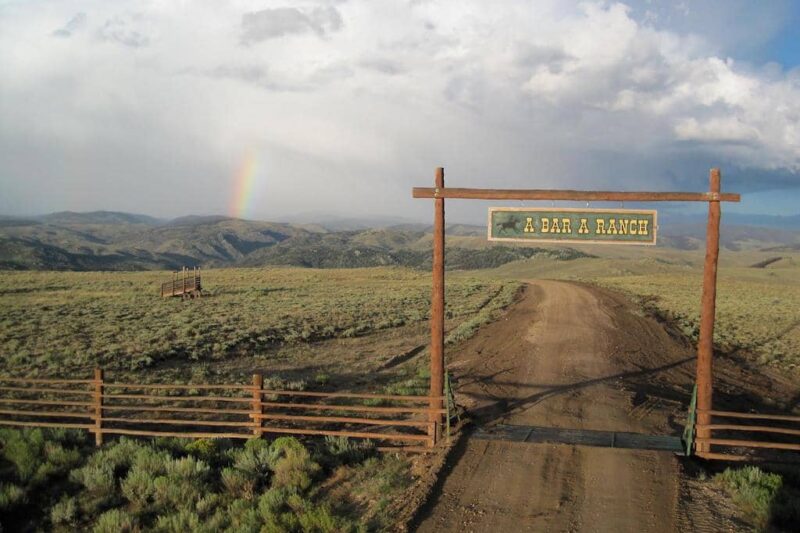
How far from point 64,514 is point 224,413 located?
16.2 feet

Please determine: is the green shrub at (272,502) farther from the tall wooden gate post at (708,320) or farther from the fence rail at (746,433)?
the tall wooden gate post at (708,320)

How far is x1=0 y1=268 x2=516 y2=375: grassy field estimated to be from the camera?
19.6 meters

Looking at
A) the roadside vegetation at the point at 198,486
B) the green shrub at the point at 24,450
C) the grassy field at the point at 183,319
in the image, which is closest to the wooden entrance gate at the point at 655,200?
the roadside vegetation at the point at 198,486

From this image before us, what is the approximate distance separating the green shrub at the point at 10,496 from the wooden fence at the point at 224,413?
54.1 inches

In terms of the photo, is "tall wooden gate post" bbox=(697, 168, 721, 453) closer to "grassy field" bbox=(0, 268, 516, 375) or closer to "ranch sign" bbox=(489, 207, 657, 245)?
"ranch sign" bbox=(489, 207, 657, 245)

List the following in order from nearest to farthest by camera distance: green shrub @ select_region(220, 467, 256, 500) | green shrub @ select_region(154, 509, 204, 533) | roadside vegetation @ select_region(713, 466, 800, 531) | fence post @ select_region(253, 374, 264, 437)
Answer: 1. roadside vegetation @ select_region(713, 466, 800, 531)
2. green shrub @ select_region(154, 509, 204, 533)
3. green shrub @ select_region(220, 467, 256, 500)
4. fence post @ select_region(253, 374, 264, 437)

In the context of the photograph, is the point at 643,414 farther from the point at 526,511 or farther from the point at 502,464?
the point at 526,511

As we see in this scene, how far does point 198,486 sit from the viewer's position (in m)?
8.41

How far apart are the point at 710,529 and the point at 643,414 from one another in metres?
5.11

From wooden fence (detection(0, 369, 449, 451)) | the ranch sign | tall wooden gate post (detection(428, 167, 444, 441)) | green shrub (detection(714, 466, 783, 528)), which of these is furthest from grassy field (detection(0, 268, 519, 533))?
green shrub (detection(714, 466, 783, 528))

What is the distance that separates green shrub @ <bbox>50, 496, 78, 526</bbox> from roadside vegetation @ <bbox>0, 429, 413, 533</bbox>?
0.05ft

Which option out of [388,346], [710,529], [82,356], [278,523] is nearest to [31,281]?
[82,356]

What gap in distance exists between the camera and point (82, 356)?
18734mm

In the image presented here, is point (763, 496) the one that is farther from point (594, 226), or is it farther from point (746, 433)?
point (746, 433)
